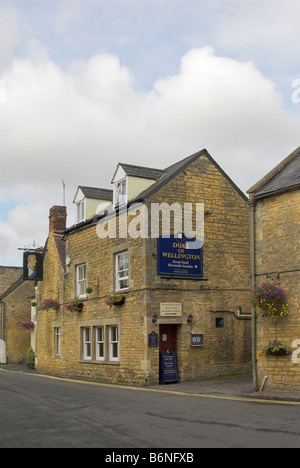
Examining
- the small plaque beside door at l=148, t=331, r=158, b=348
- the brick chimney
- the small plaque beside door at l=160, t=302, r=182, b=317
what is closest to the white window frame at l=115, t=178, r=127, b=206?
the small plaque beside door at l=160, t=302, r=182, b=317

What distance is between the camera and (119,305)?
810 inches

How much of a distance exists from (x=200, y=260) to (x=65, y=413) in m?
9.74

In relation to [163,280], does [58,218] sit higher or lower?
higher

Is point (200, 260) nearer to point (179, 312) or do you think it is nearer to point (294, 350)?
point (179, 312)

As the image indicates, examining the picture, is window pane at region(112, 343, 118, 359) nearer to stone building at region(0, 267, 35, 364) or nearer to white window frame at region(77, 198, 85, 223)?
white window frame at region(77, 198, 85, 223)

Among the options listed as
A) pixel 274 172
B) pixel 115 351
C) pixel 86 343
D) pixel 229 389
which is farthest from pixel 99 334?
pixel 274 172

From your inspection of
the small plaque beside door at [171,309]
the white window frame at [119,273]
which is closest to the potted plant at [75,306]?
the white window frame at [119,273]

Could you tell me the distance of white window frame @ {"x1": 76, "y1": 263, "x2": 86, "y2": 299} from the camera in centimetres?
2419

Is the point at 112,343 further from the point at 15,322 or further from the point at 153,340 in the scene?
the point at 15,322

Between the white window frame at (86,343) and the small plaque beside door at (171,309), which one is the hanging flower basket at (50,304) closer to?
the white window frame at (86,343)

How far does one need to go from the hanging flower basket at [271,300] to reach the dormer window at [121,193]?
26.1 feet

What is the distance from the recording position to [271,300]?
588 inches

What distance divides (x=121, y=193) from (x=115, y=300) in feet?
15.0

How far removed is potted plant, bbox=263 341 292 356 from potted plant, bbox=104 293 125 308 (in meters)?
6.53
